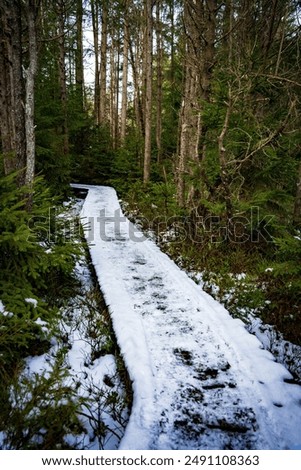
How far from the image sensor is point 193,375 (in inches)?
140

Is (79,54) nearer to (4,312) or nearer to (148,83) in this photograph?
(148,83)

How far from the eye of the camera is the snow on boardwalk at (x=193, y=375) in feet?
9.25

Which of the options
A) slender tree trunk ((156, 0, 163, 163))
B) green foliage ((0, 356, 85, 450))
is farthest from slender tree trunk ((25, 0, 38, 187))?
slender tree trunk ((156, 0, 163, 163))

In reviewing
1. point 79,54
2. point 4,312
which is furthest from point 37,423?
point 79,54

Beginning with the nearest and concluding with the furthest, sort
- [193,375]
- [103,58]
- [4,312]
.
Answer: [193,375] → [4,312] → [103,58]

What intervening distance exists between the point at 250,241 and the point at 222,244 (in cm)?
75

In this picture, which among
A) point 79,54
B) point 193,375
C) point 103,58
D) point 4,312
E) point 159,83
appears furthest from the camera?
point 103,58

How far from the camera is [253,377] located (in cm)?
352

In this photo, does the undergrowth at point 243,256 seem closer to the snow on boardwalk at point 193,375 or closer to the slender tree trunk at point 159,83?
the snow on boardwalk at point 193,375

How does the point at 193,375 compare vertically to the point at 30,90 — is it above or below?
below

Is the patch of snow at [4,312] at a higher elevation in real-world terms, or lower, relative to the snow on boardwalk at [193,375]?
higher

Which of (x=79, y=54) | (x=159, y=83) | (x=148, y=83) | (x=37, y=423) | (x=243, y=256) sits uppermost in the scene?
(x=79, y=54)

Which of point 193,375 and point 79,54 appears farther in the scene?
point 79,54

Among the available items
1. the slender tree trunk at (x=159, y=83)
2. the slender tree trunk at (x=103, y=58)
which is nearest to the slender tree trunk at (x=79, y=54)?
the slender tree trunk at (x=103, y=58)
